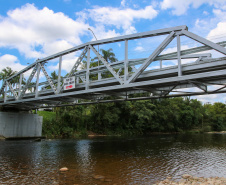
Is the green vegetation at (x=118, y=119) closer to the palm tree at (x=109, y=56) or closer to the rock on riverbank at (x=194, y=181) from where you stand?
the palm tree at (x=109, y=56)

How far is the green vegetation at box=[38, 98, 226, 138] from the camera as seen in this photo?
49781 mm

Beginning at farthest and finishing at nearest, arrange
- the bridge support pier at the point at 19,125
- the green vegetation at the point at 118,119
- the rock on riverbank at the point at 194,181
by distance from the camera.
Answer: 1. the green vegetation at the point at 118,119
2. the bridge support pier at the point at 19,125
3. the rock on riverbank at the point at 194,181

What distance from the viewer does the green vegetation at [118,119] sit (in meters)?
49.8

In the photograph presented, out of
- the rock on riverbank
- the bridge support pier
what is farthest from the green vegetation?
the rock on riverbank

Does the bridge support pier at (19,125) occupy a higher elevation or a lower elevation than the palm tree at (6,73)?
lower

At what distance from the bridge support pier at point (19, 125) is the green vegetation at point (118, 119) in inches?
137

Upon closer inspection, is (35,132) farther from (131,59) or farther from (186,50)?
(186,50)

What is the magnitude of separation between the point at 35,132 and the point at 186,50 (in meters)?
36.7

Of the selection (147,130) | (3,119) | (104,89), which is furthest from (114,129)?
(104,89)

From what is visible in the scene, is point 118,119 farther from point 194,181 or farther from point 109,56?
point 194,181

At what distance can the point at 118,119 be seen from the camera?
62.0m

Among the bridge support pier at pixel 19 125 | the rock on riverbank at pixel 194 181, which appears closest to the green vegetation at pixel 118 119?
the bridge support pier at pixel 19 125

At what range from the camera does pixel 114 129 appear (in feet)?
201

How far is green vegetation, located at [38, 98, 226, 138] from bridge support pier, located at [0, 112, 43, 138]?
3.48 m
